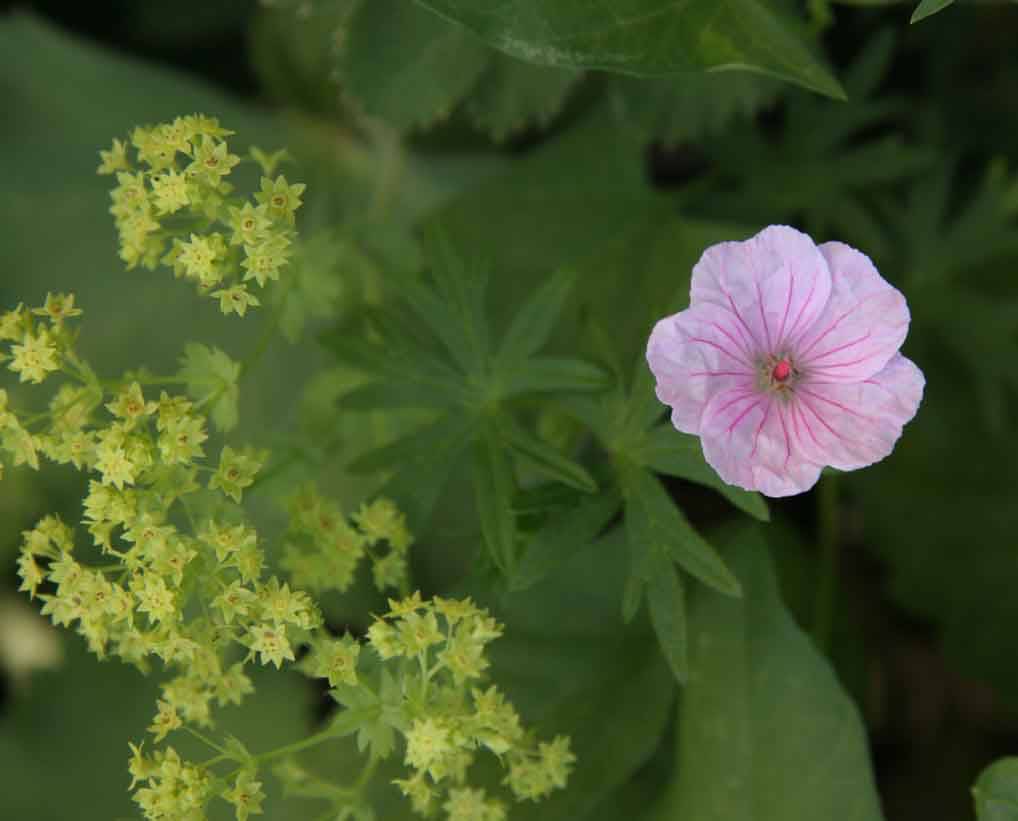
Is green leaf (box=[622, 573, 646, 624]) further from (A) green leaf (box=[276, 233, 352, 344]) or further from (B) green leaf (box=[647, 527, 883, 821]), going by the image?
(A) green leaf (box=[276, 233, 352, 344])

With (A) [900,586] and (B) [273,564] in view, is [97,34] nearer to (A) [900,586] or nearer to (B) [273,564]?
(B) [273,564]

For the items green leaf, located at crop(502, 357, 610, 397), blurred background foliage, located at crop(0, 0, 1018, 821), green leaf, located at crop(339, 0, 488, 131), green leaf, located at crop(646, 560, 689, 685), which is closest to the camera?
green leaf, located at crop(646, 560, 689, 685)

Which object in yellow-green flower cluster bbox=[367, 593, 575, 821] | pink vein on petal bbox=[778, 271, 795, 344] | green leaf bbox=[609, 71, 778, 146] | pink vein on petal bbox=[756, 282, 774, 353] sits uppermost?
green leaf bbox=[609, 71, 778, 146]

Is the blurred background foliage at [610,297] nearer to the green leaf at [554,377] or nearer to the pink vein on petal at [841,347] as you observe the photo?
the green leaf at [554,377]

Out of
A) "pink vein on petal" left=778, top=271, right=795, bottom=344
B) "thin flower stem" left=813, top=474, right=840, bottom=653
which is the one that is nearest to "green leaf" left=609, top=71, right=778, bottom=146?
"thin flower stem" left=813, top=474, right=840, bottom=653

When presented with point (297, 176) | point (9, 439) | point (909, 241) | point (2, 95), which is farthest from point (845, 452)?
point (2, 95)

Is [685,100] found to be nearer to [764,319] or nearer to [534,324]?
[534,324]

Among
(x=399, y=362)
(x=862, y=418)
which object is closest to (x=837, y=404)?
(x=862, y=418)
